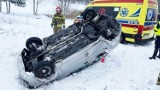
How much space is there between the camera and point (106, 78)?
5.88 m

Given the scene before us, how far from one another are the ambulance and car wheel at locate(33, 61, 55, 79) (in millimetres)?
5029

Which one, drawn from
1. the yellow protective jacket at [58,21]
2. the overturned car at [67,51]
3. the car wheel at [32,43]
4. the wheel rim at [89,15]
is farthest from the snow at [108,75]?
the yellow protective jacket at [58,21]

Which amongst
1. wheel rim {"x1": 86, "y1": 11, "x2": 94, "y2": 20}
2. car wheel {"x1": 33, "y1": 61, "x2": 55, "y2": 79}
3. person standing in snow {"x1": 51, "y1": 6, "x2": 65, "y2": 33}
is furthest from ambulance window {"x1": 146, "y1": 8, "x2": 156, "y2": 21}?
car wheel {"x1": 33, "y1": 61, "x2": 55, "y2": 79}

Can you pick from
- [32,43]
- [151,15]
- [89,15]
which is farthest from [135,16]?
[32,43]

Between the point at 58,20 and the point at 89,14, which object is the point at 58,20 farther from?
the point at 89,14

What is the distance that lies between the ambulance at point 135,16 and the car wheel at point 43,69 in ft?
16.5

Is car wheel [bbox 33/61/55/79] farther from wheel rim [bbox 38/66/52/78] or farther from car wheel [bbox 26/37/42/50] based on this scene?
car wheel [bbox 26/37/42/50]

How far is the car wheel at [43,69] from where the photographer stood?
5284 millimetres

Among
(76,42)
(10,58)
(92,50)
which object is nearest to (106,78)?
(92,50)

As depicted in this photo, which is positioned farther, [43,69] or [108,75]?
[108,75]

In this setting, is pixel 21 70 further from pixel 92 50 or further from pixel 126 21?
pixel 126 21

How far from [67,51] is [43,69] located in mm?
853

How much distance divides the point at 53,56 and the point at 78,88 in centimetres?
100

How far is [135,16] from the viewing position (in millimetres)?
9914
